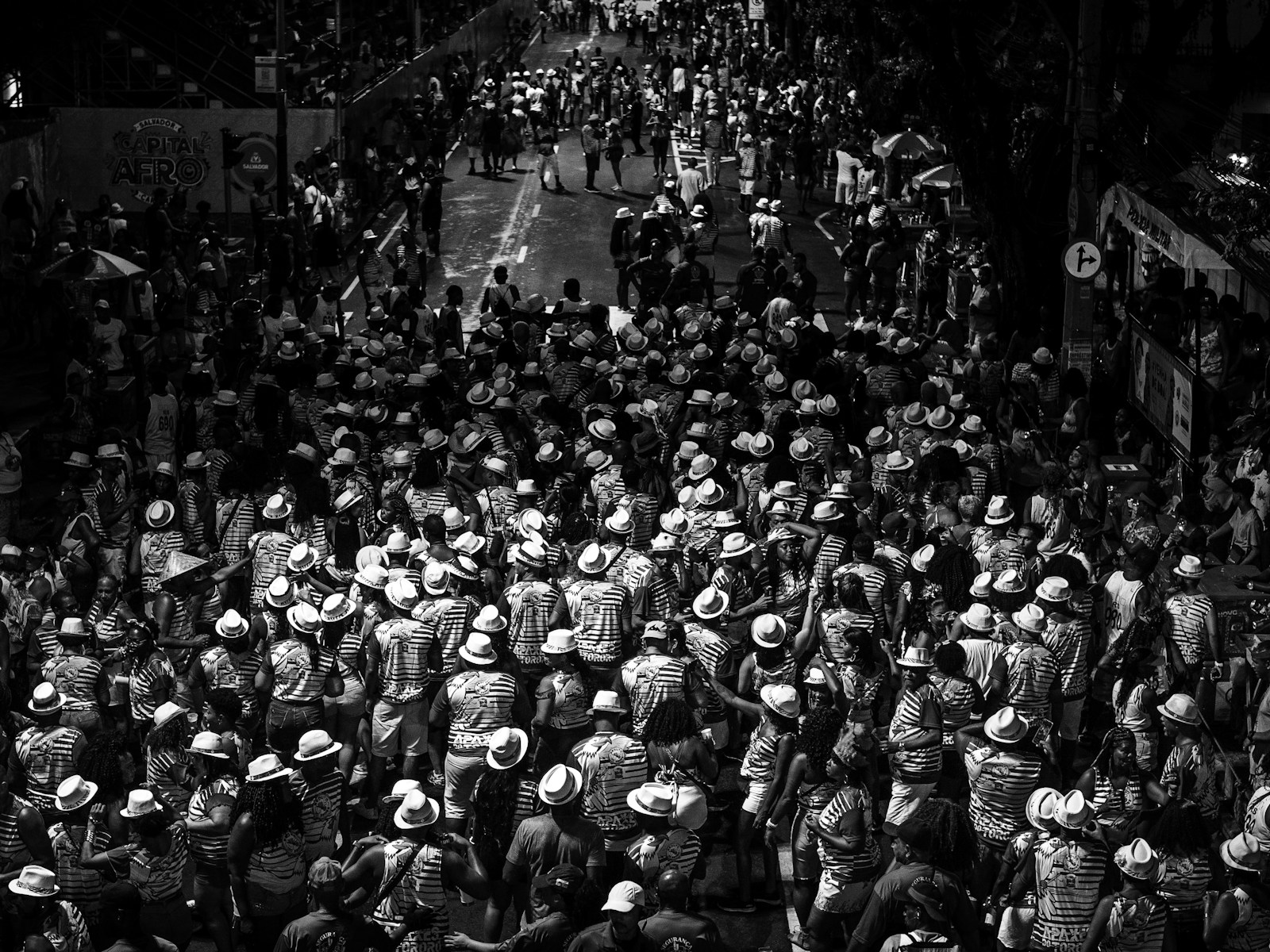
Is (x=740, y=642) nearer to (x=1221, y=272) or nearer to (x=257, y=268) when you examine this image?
(x=1221, y=272)

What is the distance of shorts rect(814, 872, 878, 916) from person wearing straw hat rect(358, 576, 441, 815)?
328cm

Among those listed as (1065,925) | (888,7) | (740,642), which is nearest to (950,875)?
(1065,925)

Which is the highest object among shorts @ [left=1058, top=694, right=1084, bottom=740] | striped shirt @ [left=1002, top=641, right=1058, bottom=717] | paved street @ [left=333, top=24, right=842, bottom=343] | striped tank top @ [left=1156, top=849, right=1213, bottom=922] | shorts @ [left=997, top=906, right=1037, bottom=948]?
striped shirt @ [left=1002, top=641, right=1058, bottom=717]

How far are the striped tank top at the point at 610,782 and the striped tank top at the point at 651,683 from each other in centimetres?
82

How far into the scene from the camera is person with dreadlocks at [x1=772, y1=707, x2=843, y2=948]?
10.5 metres

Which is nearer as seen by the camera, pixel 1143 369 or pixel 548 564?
pixel 548 564

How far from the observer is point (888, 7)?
27.1 meters

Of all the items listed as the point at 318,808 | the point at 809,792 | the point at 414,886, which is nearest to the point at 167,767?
the point at 318,808

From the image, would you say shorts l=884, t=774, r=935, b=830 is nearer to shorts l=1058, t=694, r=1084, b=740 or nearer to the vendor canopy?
shorts l=1058, t=694, r=1084, b=740

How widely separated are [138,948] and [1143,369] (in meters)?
15.2

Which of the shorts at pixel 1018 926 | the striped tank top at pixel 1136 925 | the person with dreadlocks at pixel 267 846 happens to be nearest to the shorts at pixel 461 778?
the person with dreadlocks at pixel 267 846

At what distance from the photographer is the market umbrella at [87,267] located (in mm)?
22438

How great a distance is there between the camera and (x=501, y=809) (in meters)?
10.4

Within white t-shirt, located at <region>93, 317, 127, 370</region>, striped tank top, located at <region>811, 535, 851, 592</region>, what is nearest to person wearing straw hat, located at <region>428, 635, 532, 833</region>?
striped tank top, located at <region>811, 535, 851, 592</region>
